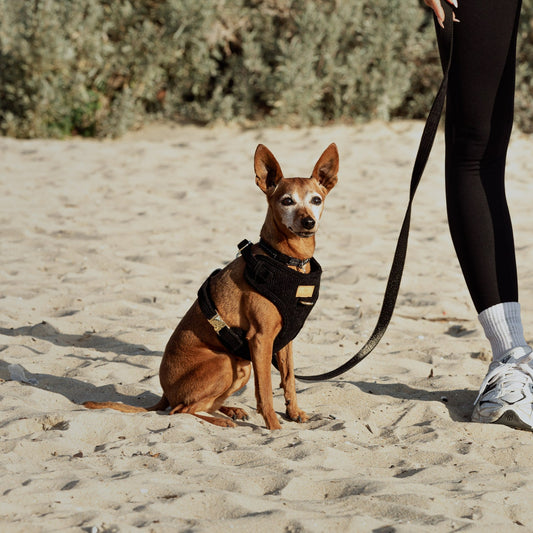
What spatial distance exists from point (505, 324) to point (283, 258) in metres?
0.99

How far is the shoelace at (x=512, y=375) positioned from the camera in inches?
129

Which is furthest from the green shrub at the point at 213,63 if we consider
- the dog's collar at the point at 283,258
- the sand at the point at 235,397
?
the dog's collar at the point at 283,258

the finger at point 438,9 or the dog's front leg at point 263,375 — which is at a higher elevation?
the finger at point 438,9

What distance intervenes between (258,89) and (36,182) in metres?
3.78

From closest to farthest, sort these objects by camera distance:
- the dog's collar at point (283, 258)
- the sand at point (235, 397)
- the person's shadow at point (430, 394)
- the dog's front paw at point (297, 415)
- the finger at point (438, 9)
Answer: the sand at point (235, 397) < the finger at point (438, 9) < the dog's collar at point (283, 258) < the dog's front paw at point (297, 415) < the person's shadow at point (430, 394)

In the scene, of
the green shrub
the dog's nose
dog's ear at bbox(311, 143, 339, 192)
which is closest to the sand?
the dog's nose

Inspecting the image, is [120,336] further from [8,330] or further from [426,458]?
[426,458]

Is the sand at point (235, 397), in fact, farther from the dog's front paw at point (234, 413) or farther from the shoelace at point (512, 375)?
the shoelace at point (512, 375)

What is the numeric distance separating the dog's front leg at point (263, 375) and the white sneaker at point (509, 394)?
872mm

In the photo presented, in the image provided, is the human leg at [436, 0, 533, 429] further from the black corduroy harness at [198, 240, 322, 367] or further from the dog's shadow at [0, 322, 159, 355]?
the dog's shadow at [0, 322, 159, 355]

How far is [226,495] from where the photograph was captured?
246 cm

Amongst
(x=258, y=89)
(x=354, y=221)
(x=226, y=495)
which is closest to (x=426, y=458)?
(x=226, y=495)

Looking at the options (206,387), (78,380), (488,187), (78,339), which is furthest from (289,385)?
(78,339)

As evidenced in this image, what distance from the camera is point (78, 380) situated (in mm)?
3762
